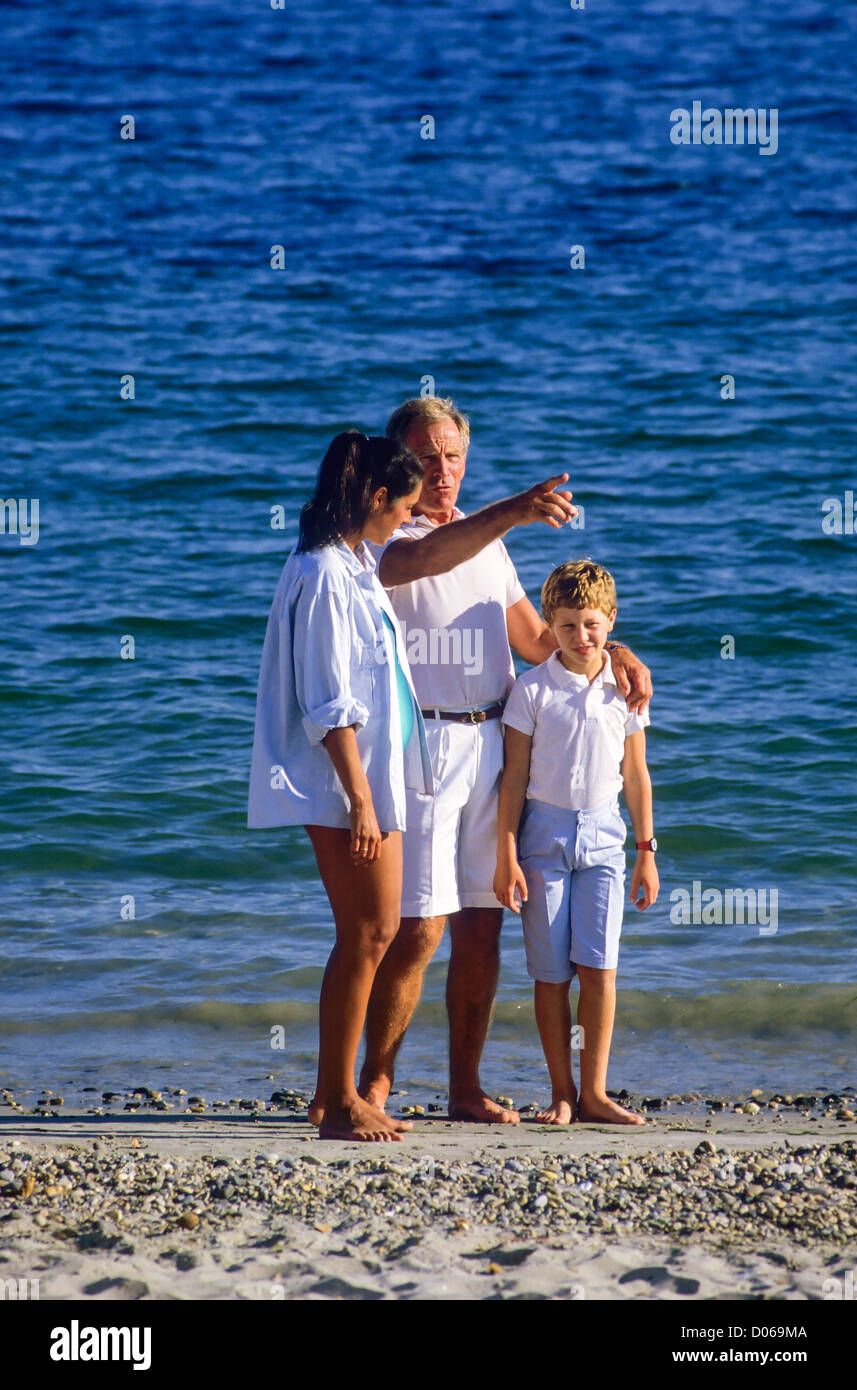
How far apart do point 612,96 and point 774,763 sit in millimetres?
14798

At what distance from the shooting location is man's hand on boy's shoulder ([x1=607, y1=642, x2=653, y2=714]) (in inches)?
166

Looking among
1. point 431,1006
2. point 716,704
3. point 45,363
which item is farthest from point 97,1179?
point 45,363

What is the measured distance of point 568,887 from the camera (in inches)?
167

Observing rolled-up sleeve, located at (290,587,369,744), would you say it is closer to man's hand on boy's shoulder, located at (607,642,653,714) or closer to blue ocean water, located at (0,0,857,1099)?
man's hand on boy's shoulder, located at (607,642,653,714)

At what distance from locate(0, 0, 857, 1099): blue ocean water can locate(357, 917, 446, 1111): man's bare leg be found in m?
0.87

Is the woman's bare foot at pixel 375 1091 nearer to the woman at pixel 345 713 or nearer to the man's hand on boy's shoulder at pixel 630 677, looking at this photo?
the woman at pixel 345 713

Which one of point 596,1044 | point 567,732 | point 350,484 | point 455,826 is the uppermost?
point 350,484

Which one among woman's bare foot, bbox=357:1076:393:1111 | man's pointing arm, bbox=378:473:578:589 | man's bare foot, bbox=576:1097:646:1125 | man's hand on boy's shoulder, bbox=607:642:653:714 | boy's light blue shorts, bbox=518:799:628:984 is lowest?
man's bare foot, bbox=576:1097:646:1125

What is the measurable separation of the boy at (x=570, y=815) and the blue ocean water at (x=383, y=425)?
0.90 metres

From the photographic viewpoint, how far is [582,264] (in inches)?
655

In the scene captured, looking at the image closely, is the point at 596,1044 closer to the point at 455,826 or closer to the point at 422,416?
the point at 455,826

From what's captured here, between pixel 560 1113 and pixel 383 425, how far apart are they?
980 cm

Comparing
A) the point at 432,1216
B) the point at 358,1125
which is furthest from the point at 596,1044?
the point at 432,1216

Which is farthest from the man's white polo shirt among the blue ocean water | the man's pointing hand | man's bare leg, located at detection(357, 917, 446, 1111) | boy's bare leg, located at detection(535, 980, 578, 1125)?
the blue ocean water
